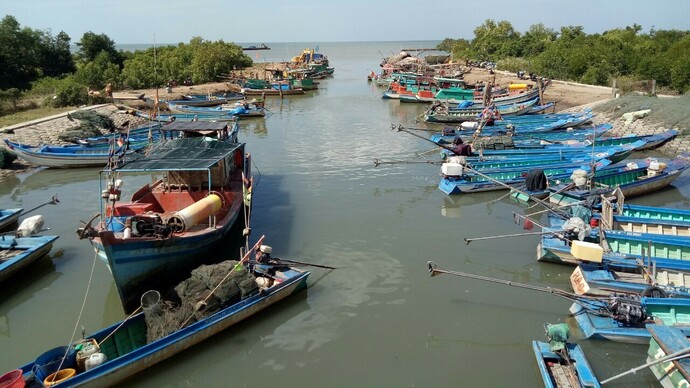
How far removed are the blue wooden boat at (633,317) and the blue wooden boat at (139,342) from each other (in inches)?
251

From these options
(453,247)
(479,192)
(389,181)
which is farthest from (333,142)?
(453,247)

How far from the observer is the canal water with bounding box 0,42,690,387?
9461 mm

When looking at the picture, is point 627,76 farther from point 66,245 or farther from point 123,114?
point 66,245

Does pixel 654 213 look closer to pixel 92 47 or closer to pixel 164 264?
pixel 164 264

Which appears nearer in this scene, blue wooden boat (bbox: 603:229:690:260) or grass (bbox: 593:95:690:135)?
blue wooden boat (bbox: 603:229:690:260)

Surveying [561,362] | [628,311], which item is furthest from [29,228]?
[628,311]

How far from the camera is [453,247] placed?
1464 centimetres

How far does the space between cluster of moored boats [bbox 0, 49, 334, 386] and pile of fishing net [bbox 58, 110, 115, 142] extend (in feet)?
38.8

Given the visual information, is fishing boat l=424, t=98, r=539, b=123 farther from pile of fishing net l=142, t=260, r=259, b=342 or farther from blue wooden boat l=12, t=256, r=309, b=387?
pile of fishing net l=142, t=260, r=259, b=342

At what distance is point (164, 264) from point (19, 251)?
518cm

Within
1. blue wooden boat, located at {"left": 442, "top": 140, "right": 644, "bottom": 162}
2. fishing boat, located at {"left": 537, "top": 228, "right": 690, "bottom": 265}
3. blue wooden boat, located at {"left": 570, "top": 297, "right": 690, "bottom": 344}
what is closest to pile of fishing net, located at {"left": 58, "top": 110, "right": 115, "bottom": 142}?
blue wooden boat, located at {"left": 442, "top": 140, "right": 644, "bottom": 162}

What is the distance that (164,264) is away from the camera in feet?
36.2

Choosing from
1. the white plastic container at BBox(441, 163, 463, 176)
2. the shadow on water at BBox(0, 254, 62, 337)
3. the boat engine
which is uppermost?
the white plastic container at BBox(441, 163, 463, 176)

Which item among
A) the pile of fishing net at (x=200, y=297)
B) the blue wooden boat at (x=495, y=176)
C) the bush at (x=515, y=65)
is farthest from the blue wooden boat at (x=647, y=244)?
the bush at (x=515, y=65)
